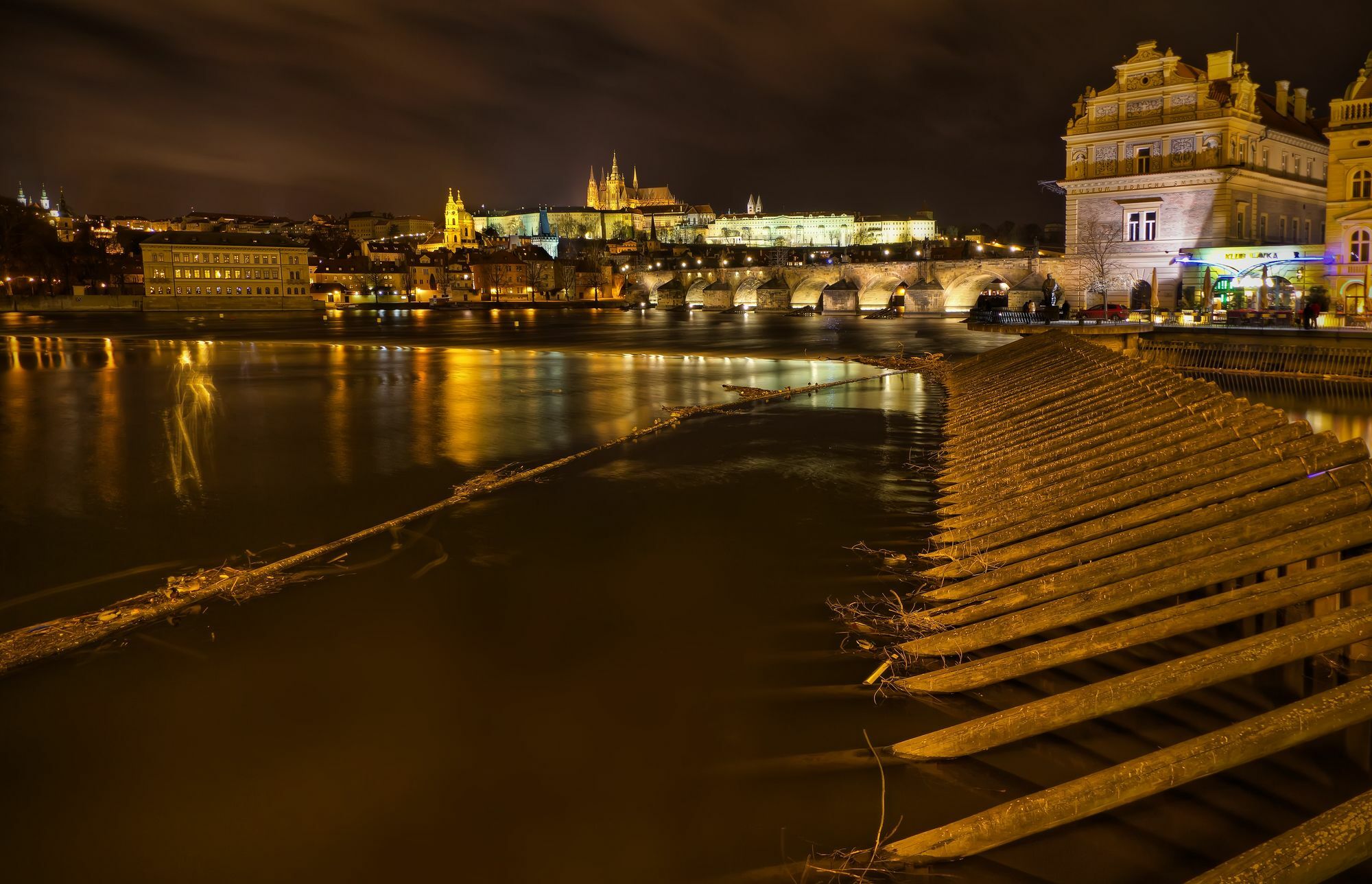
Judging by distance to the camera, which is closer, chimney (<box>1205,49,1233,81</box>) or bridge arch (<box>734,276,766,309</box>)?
chimney (<box>1205,49,1233,81</box>)

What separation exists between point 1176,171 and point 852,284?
41220 mm

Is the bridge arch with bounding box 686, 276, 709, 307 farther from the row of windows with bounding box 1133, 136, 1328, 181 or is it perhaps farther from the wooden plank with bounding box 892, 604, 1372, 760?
the wooden plank with bounding box 892, 604, 1372, 760

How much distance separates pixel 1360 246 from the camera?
3108cm

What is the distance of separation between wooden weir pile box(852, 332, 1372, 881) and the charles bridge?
4990cm

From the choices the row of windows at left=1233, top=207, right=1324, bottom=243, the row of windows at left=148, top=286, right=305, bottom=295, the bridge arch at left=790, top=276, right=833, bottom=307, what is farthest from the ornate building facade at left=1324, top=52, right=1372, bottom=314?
the row of windows at left=148, top=286, right=305, bottom=295

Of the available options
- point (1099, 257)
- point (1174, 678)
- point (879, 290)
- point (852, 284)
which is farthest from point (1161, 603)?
point (879, 290)

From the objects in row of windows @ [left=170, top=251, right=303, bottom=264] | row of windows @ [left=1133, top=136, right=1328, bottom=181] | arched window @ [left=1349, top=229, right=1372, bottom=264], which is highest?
row of windows @ [left=170, top=251, right=303, bottom=264]

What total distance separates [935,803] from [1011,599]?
2.30 metres

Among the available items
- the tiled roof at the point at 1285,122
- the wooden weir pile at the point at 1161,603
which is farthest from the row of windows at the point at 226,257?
the wooden weir pile at the point at 1161,603

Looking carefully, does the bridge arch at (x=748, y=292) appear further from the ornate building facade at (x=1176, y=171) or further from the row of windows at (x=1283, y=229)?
the row of windows at (x=1283, y=229)

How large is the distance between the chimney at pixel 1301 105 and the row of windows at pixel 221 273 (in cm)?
9824

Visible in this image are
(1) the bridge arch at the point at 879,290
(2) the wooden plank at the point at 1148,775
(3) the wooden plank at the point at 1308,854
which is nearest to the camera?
(3) the wooden plank at the point at 1308,854

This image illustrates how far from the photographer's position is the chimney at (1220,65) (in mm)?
43812

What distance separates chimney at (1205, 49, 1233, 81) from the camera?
43812 mm
